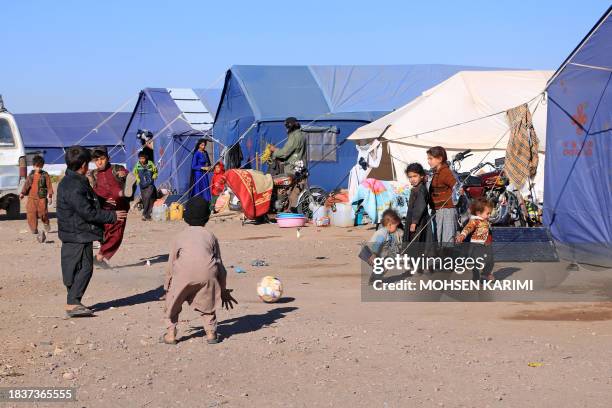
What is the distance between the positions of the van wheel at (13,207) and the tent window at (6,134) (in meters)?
1.38

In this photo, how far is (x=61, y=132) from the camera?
4419 centimetres

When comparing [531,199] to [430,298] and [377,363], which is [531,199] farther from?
[377,363]

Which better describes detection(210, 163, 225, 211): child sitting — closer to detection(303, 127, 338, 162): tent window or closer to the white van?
detection(303, 127, 338, 162): tent window

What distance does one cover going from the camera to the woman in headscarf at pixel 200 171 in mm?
23453

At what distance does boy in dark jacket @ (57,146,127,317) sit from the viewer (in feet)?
30.0

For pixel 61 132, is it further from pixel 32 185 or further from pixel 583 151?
pixel 583 151

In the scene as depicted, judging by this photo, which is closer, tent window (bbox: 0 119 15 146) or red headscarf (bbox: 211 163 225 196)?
red headscarf (bbox: 211 163 225 196)

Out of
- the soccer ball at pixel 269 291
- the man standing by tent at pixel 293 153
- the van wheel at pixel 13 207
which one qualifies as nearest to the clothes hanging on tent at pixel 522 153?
the soccer ball at pixel 269 291

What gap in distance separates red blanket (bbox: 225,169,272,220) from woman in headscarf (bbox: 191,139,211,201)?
141 inches

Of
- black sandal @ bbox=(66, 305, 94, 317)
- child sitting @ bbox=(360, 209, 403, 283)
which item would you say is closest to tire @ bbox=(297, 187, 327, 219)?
child sitting @ bbox=(360, 209, 403, 283)

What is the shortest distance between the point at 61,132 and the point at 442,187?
1409 inches

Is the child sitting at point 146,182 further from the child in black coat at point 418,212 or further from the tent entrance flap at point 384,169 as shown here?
the child in black coat at point 418,212

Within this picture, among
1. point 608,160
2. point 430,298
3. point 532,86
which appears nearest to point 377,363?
point 430,298

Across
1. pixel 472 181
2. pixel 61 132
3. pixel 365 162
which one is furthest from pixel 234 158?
pixel 61 132
